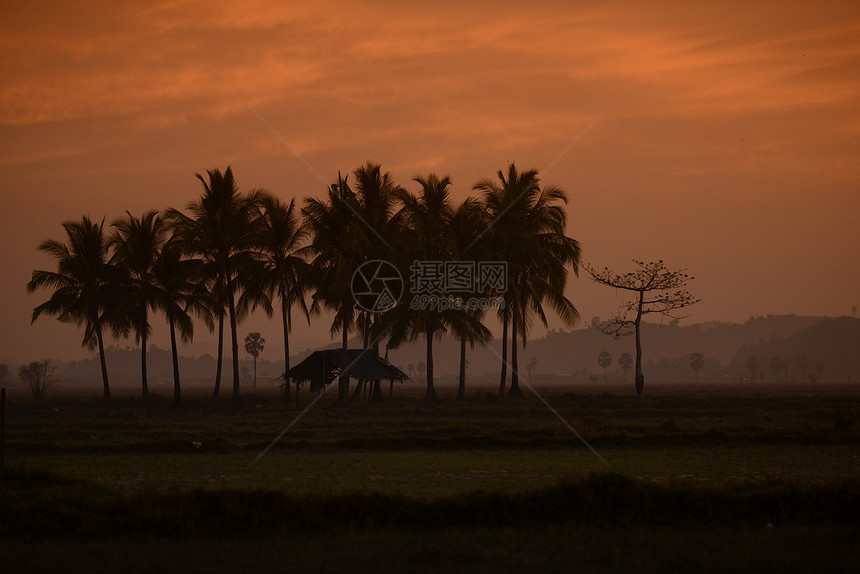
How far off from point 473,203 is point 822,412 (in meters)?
19.2

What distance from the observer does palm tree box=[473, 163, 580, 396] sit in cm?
3916

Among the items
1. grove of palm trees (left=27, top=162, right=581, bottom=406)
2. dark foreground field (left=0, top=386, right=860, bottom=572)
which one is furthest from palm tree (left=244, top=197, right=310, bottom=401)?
dark foreground field (left=0, top=386, right=860, bottom=572)

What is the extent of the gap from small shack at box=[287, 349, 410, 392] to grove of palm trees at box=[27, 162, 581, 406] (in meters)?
0.74

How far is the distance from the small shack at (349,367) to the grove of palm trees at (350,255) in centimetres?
74

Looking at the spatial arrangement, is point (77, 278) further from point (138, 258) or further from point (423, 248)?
point (423, 248)

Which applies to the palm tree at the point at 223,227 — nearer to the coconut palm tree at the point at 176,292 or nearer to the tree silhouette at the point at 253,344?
the coconut palm tree at the point at 176,292

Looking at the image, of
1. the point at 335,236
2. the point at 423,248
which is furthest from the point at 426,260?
the point at 335,236

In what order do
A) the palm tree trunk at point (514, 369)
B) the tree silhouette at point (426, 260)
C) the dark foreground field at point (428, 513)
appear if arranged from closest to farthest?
1. the dark foreground field at point (428, 513)
2. the tree silhouette at point (426, 260)
3. the palm tree trunk at point (514, 369)

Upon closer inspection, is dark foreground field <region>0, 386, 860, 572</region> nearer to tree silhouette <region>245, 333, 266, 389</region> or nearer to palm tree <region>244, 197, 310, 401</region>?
palm tree <region>244, 197, 310, 401</region>

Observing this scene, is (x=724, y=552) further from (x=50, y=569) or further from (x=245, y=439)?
(x=245, y=439)

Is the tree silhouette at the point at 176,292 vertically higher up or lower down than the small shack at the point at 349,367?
higher up

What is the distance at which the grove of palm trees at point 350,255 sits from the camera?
37312 mm

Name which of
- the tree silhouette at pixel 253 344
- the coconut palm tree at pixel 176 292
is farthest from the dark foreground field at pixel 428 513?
the tree silhouette at pixel 253 344

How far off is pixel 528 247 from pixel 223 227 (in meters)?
15.2
